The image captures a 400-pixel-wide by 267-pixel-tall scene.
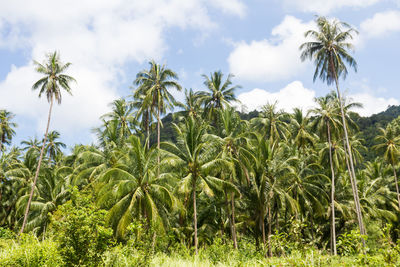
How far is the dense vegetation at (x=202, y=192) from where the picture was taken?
32.2 ft

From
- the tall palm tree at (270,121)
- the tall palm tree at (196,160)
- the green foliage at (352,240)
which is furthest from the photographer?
the tall palm tree at (270,121)

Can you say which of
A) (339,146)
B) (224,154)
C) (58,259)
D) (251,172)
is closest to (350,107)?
(339,146)

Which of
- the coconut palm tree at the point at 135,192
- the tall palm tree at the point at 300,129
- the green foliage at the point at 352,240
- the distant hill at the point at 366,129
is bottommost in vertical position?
the green foliage at the point at 352,240

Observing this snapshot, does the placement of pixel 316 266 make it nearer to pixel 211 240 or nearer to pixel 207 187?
pixel 207 187

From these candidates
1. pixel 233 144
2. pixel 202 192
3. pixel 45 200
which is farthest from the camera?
pixel 45 200

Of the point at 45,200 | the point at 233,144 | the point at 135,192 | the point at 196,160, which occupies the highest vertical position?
the point at 233,144

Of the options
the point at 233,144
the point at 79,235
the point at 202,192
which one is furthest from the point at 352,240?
the point at 202,192

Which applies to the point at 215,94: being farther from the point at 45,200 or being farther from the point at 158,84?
the point at 45,200

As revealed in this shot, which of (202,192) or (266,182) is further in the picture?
(202,192)

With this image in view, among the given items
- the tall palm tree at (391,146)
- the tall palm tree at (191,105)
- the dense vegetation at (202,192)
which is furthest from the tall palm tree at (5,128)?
the tall palm tree at (391,146)

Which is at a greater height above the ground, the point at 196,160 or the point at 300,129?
the point at 300,129

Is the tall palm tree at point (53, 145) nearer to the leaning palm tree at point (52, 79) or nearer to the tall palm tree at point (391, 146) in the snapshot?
the leaning palm tree at point (52, 79)

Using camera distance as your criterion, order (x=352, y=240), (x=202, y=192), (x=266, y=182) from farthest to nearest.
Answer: (x=202, y=192)
(x=266, y=182)
(x=352, y=240)

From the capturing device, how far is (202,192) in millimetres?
25031
